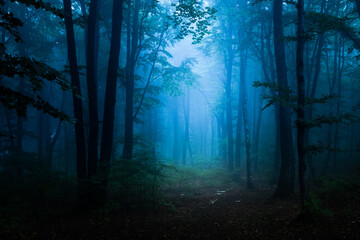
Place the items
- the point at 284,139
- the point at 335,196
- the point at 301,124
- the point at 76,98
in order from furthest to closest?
the point at 284,139 < the point at 335,196 < the point at 76,98 < the point at 301,124

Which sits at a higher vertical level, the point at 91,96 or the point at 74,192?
the point at 91,96

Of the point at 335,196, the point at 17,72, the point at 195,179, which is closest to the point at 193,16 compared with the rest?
the point at 17,72

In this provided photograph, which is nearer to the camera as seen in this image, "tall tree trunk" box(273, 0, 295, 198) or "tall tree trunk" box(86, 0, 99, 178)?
"tall tree trunk" box(86, 0, 99, 178)

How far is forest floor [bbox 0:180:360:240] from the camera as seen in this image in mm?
5906

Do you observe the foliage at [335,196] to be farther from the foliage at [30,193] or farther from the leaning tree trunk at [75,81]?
the foliage at [30,193]

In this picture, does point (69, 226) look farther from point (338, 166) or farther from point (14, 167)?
point (338, 166)

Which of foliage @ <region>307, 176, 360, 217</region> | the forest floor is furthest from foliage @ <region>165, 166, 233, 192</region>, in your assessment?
foliage @ <region>307, 176, 360, 217</region>

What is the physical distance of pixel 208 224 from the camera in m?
7.33

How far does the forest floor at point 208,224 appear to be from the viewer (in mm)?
5906

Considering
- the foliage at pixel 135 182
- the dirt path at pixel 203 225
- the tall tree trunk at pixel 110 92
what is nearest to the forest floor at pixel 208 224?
the dirt path at pixel 203 225

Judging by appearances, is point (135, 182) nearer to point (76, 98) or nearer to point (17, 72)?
point (76, 98)

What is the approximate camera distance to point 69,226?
22.8ft

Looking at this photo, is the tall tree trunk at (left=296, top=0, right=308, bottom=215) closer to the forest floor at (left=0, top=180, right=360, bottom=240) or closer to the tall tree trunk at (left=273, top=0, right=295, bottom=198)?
the forest floor at (left=0, top=180, right=360, bottom=240)

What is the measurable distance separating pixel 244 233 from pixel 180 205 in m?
4.34
